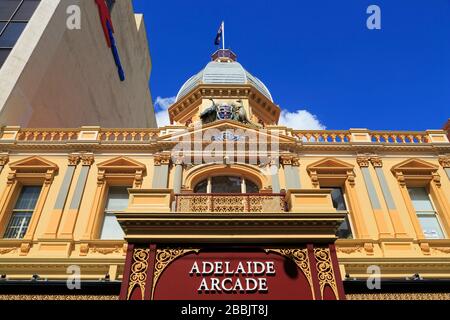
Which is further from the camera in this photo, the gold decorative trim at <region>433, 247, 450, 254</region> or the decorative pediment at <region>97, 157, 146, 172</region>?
the decorative pediment at <region>97, 157, 146, 172</region>

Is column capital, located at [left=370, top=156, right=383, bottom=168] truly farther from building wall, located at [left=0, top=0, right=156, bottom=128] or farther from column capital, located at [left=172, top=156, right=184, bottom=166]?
building wall, located at [left=0, top=0, right=156, bottom=128]

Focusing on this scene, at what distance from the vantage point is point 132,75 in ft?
113

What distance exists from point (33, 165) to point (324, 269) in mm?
11253

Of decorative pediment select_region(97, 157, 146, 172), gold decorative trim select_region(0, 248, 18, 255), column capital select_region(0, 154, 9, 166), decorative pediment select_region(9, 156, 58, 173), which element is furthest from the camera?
column capital select_region(0, 154, 9, 166)

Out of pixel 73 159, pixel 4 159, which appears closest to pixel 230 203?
pixel 73 159

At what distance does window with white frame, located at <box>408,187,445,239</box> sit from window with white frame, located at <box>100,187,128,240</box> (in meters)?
10.6

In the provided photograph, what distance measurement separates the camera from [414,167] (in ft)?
47.9

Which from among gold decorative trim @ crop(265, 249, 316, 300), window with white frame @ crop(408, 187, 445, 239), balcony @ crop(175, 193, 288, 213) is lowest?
gold decorative trim @ crop(265, 249, 316, 300)

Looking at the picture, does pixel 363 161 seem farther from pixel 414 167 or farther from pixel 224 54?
pixel 224 54

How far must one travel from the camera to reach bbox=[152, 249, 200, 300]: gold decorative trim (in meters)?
9.27

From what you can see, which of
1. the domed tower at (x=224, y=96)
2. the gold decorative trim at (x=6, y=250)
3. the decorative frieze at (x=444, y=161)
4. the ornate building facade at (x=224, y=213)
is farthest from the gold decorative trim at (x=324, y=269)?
the domed tower at (x=224, y=96)

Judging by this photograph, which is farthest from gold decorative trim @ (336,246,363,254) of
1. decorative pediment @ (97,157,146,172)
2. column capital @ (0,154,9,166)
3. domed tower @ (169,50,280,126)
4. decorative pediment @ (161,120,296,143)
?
column capital @ (0,154,9,166)
